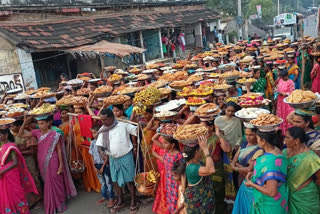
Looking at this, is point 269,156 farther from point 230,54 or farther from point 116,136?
point 230,54

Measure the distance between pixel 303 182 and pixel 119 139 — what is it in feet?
9.95

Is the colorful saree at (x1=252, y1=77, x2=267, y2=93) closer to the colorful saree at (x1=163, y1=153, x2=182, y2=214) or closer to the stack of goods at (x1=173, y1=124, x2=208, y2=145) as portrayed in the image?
the colorful saree at (x1=163, y1=153, x2=182, y2=214)

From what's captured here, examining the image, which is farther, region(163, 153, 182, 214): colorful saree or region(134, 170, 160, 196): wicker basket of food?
region(134, 170, 160, 196): wicker basket of food

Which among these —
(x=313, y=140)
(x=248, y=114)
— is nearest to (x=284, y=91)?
(x=248, y=114)

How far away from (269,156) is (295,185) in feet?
1.43

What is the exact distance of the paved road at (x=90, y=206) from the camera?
5.43 meters

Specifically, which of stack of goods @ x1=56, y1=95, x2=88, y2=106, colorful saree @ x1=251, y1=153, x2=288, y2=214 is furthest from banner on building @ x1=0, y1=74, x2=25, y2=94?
colorful saree @ x1=251, y1=153, x2=288, y2=214

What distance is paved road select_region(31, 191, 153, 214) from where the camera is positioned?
5.43 metres

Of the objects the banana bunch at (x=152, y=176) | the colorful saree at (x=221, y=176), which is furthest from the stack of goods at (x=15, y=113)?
the colorful saree at (x=221, y=176)

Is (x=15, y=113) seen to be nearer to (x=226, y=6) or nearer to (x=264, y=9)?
(x=226, y=6)

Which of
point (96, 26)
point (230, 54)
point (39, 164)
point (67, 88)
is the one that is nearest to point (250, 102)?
point (39, 164)

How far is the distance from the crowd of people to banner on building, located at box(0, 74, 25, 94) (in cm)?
441

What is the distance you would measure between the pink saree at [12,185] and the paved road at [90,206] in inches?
28.5

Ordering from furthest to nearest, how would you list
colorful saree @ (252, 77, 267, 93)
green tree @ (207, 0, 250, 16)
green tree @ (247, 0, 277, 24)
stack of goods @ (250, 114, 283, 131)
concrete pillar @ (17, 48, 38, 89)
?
green tree @ (247, 0, 277, 24)
green tree @ (207, 0, 250, 16)
concrete pillar @ (17, 48, 38, 89)
colorful saree @ (252, 77, 267, 93)
stack of goods @ (250, 114, 283, 131)
